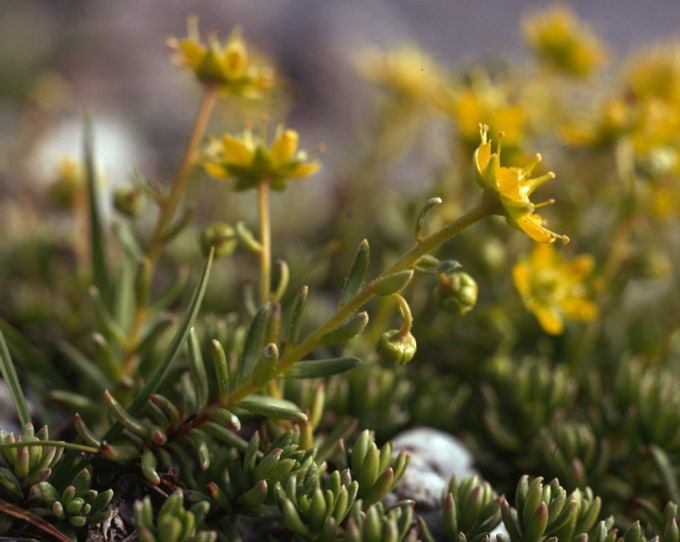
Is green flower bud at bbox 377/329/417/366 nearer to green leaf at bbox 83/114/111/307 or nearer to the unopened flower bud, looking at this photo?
green leaf at bbox 83/114/111/307

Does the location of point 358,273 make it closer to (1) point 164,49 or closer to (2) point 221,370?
(2) point 221,370

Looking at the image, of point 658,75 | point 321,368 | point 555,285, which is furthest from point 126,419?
point 658,75

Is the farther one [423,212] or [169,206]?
[169,206]

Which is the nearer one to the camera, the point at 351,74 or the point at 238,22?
the point at 351,74

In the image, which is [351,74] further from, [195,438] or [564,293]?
[195,438]

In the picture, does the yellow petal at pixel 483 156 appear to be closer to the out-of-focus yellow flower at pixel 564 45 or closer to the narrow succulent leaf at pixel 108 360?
the narrow succulent leaf at pixel 108 360

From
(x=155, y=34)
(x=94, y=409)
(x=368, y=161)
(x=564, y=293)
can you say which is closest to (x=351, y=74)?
(x=155, y=34)
